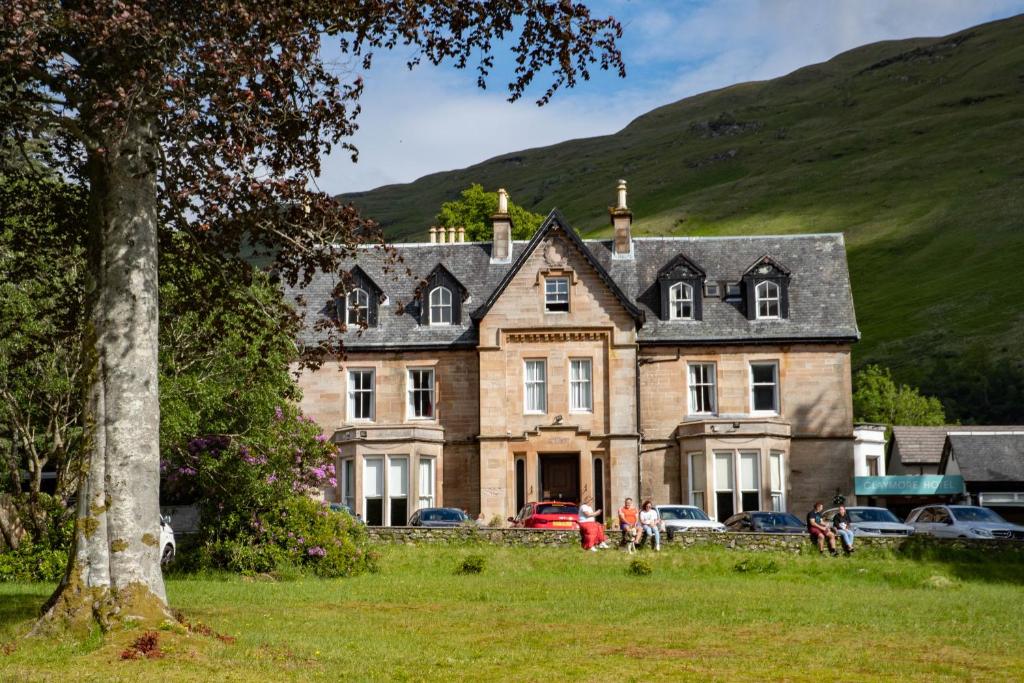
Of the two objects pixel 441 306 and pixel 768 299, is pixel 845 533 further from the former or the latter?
pixel 441 306

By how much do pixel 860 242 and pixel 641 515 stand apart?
15548cm

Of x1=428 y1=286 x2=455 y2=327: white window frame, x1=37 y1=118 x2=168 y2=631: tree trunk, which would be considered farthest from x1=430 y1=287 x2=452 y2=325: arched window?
x1=37 y1=118 x2=168 y2=631: tree trunk

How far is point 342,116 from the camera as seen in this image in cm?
1889

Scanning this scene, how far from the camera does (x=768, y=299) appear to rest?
162ft

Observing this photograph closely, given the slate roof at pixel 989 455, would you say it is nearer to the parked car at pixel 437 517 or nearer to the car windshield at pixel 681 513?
the car windshield at pixel 681 513

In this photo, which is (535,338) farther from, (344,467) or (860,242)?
(860,242)

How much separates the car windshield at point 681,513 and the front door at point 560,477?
7248mm

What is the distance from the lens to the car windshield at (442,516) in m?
41.0

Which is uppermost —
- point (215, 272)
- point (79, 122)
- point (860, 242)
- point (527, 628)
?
point (860, 242)

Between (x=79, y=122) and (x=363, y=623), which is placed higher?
(x=79, y=122)

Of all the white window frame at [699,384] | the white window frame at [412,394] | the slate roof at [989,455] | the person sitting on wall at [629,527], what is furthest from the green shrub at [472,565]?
the slate roof at [989,455]

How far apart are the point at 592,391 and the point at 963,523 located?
1464 centimetres

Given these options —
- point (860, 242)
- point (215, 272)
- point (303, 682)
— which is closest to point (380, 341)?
point (215, 272)

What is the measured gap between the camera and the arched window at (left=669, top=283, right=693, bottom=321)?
163 ft
